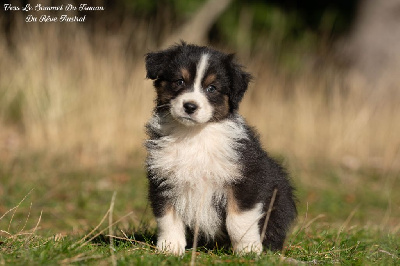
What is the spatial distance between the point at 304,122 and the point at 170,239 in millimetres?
9481

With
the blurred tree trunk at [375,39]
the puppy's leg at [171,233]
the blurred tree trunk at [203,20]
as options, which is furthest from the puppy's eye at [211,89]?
the blurred tree trunk at [203,20]

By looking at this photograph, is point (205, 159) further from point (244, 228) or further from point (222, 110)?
point (244, 228)

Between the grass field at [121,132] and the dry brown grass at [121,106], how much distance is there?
0.08 feet

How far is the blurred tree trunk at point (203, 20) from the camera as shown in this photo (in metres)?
19.1

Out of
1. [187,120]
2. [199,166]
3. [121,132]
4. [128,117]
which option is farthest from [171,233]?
[128,117]

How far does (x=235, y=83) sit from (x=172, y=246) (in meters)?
1.59

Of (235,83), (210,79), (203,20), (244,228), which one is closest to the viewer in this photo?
(244,228)

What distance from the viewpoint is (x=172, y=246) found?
5496mm

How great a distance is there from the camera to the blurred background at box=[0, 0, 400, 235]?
11.0m

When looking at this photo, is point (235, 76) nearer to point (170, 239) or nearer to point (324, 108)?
point (170, 239)

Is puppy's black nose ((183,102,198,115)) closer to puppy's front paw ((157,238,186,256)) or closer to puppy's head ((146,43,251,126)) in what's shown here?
puppy's head ((146,43,251,126))

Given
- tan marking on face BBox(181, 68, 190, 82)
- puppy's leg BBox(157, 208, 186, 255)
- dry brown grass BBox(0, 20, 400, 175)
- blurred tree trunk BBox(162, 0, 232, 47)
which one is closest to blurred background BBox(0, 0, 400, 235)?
dry brown grass BBox(0, 20, 400, 175)

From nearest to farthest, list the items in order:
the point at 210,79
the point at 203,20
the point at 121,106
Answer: the point at 210,79 → the point at 121,106 → the point at 203,20

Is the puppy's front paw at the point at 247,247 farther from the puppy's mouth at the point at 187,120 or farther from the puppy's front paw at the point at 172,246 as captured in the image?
the puppy's mouth at the point at 187,120
